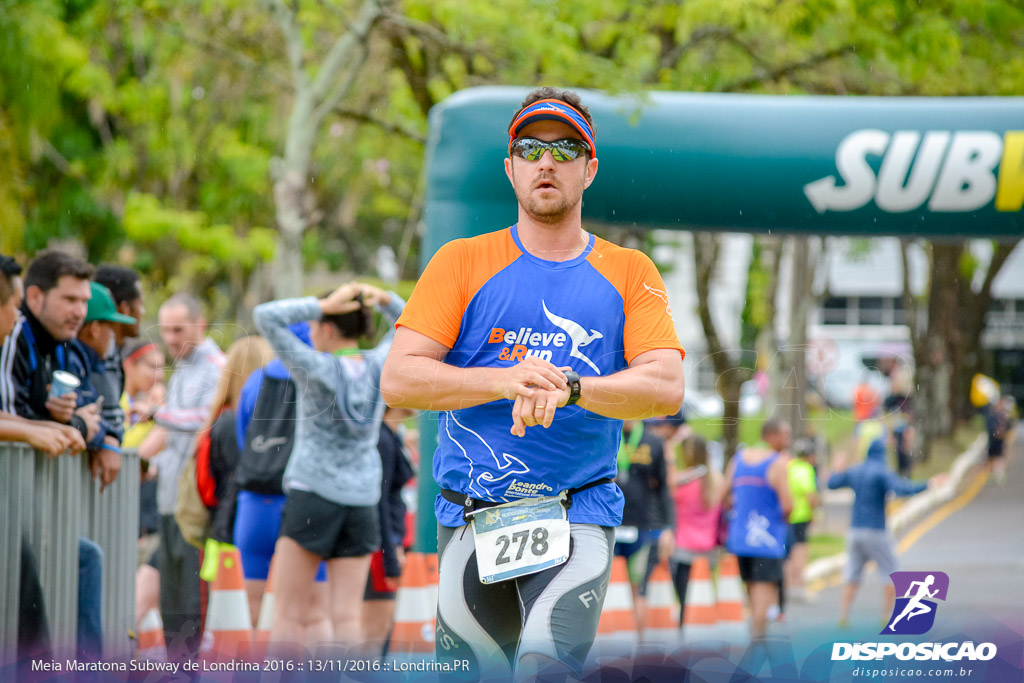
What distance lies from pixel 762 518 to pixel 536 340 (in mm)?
4965

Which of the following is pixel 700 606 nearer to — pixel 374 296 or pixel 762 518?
pixel 762 518

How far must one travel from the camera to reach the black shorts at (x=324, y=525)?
5.07 metres

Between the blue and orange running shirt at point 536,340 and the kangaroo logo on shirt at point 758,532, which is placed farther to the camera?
the kangaroo logo on shirt at point 758,532

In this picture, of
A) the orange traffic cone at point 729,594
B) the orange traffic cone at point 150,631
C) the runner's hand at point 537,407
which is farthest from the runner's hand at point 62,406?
the orange traffic cone at point 729,594

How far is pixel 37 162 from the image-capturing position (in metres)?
14.8

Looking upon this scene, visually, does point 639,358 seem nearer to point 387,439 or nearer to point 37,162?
point 387,439

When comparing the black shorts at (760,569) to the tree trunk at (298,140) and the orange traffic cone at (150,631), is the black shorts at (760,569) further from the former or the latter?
the orange traffic cone at (150,631)

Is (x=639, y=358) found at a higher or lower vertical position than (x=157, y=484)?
higher

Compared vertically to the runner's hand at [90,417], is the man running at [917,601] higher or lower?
lower

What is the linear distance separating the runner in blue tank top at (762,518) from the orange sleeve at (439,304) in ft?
15.9

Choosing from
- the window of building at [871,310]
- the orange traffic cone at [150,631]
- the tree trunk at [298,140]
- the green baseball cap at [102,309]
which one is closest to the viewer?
the green baseball cap at [102,309]

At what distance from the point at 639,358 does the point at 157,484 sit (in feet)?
13.9

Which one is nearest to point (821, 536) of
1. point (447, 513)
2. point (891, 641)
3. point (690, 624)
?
point (690, 624)
